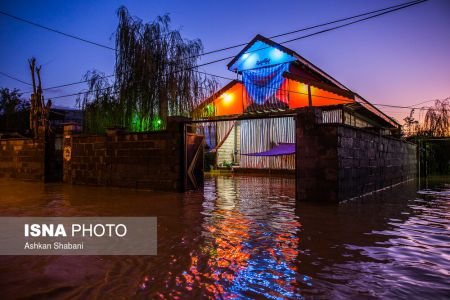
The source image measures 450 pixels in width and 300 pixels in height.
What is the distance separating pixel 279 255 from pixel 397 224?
9.77 ft

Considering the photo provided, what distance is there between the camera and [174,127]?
1081 cm

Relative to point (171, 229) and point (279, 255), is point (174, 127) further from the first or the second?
point (279, 255)

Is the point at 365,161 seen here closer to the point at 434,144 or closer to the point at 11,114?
the point at 434,144

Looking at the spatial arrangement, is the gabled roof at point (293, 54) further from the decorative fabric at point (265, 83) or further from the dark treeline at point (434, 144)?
the dark treeline at point (434, 144)

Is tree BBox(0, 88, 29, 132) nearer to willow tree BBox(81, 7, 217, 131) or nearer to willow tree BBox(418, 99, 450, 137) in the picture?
willow tree BBox(81, 7, 217, 131)

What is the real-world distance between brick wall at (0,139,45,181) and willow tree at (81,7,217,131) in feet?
10.6

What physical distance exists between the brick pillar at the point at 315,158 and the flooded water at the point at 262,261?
1.14 meters

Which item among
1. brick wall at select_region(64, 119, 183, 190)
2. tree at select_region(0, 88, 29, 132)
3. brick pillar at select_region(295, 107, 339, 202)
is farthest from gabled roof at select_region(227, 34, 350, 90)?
tree at select_region(0, 88, 29, 132)

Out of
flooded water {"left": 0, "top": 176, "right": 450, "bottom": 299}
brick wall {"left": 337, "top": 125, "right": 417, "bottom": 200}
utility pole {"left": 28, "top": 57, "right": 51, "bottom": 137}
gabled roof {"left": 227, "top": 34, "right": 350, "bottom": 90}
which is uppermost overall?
gabled roof {"left": 227, "top": 34, "right": 350, "bottom": 90}

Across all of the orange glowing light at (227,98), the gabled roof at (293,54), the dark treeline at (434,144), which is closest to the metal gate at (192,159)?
the gabled roof at (293,54)

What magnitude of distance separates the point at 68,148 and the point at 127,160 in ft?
11.1

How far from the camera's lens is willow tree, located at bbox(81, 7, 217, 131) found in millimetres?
13641

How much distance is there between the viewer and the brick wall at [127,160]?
35.8 ft

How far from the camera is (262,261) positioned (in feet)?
12.8
